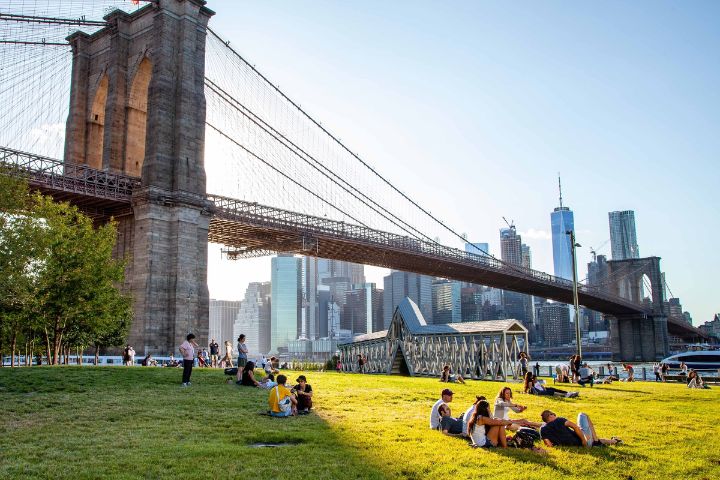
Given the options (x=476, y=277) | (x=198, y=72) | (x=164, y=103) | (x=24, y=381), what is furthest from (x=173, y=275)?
(x=476, y=277)

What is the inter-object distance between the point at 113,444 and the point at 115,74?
37.4 metres

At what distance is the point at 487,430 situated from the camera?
11141mm

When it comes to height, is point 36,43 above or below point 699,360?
above

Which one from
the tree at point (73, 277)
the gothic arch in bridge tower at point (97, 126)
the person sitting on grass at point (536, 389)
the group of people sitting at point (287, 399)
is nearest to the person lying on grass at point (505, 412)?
the group of people sitting at point (287, 399)

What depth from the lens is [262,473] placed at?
344 inches

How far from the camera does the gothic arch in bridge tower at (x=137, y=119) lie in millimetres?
42688

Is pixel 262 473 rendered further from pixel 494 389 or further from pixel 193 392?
pixel 494 389

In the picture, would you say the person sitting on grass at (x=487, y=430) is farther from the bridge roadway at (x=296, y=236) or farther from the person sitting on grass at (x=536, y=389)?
the bridge roadway at (x=296, y=236)

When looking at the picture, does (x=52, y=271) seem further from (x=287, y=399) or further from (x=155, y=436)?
(x=155, y=436)

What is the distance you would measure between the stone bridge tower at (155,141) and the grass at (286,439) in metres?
17.8

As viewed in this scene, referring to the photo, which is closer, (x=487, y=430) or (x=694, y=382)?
(x=487, y=430)

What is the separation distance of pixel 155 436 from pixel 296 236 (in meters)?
41.6

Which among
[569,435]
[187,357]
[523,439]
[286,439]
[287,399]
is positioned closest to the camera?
[523,439]

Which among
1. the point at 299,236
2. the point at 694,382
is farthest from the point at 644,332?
the point at 694,382
